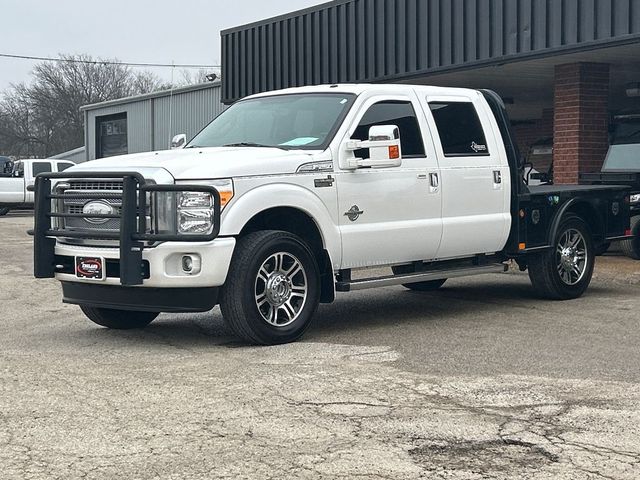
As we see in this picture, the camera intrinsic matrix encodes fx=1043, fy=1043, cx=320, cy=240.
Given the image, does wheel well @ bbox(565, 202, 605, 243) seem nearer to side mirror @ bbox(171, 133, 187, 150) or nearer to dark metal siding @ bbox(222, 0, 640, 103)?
dark metal siding @ bbox(222, 0, 640, 103)

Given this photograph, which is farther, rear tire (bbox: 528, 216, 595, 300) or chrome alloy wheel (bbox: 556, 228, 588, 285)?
chrome alloy wheel (bbox: 556, 228, 588, 285)

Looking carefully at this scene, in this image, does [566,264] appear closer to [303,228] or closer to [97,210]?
[303,228]

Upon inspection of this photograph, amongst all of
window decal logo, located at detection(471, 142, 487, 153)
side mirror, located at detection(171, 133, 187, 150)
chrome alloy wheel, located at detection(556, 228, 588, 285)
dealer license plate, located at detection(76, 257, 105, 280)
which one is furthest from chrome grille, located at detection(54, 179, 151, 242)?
chrome alloy wheel, located at detection(556, 228, 588, 285)

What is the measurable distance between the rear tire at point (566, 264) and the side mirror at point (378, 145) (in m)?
2.70

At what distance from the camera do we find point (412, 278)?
29.8 ft

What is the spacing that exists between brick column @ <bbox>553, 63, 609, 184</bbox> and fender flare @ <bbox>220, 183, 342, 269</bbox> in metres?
9.05

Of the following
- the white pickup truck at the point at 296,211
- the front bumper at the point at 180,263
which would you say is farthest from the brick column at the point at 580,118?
the front bumper at the point at 180,263

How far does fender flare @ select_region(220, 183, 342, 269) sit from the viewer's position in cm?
772

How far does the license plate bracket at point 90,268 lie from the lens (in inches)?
311

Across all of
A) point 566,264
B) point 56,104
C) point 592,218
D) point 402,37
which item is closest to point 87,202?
point 566,264

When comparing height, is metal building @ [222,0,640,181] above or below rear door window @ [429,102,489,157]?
above

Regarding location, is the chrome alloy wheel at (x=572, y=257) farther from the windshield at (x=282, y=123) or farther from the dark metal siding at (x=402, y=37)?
the dark metal siding at (x=402, y=37)

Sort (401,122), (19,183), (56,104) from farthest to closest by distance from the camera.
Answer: (56,104)
(19,183)
(401,122)

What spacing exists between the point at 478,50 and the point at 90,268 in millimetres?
10147
